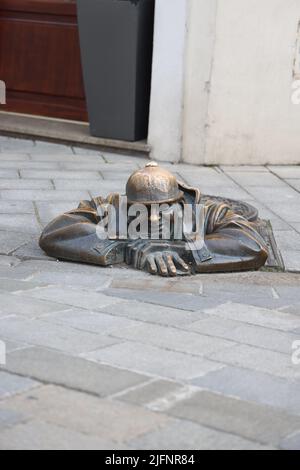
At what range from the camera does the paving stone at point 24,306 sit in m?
4.79

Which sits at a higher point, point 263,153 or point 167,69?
point 167,69

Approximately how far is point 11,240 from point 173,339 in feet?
6.74

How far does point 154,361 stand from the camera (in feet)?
13.7

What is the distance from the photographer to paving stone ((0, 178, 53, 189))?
7699mm

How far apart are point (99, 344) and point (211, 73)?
15.2ft

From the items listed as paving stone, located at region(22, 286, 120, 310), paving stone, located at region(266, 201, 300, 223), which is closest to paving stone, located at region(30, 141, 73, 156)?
paving stone, located at region(266, 201, 300, 223)

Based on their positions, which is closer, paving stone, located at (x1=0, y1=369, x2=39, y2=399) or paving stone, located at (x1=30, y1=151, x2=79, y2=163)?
paving stone, located at (x1=0, y1=369, x2=39, y2=399)

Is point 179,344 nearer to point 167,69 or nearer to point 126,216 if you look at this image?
point 126,216

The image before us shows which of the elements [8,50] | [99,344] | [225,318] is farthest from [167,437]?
[8,50]

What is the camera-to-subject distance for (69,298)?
5090 millimetres

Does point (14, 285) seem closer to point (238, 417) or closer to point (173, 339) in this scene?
point (173, 339)

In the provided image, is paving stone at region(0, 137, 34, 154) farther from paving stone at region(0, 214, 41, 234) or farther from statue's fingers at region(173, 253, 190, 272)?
statue's fingers at region(173, 253, 190, 272)

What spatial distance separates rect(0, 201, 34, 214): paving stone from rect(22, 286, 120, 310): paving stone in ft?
5.73

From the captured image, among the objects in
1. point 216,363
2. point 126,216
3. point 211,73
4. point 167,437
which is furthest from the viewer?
point 211,73
